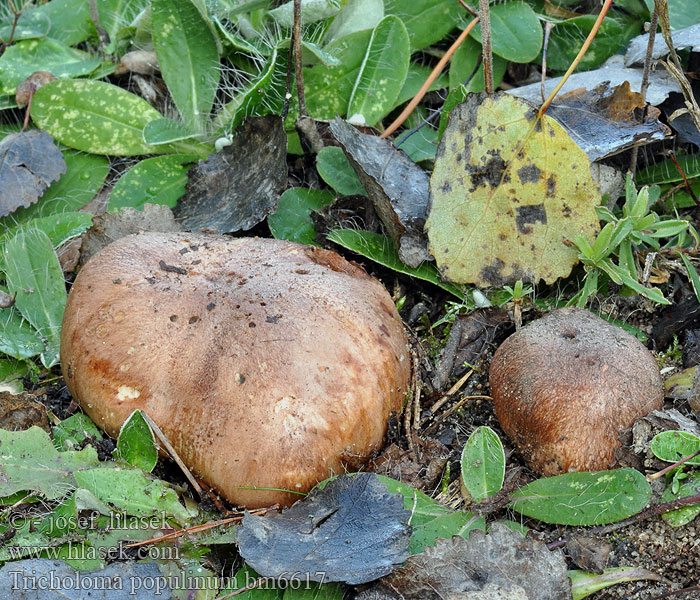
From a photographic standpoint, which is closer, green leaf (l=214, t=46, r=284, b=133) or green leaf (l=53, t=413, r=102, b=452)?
green leaf (l=53, t=413, r=102, b=452)

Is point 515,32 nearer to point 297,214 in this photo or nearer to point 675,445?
point 297,214

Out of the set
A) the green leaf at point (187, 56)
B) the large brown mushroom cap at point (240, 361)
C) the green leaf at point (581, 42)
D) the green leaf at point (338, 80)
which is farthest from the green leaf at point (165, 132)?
the green leaf at point (581, 42)

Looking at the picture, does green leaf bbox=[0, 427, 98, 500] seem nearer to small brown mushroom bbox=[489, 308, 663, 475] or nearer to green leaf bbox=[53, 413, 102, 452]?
green leaf bbox=[53, 413, 102, 452]

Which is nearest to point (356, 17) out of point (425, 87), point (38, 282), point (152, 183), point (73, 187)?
point (425, 87)

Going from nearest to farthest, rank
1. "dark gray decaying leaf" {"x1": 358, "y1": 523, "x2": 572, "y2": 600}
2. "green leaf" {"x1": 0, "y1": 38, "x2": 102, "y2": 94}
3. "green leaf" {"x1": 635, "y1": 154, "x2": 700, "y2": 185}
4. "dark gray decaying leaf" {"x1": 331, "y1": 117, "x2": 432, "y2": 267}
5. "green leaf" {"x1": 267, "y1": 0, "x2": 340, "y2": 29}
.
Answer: "dark gray decaying leaf" {"x1": 358, "y1": 523, "x2": 572, "y2": 600} < "dark gray decaying leaf" {"x1": 331, "y1": 117, "x2": 432, "y2": 267} < "green leaf" {"x1": 635, "y1": 154, "x2": 700, "y2": 185} < "green leaf" {"x1": 267, "y1": 0, "x2": 340, "y2": 29} < "green leaf" {"x1": 0, "y1": 38, "x2": 102, "y2": 94}

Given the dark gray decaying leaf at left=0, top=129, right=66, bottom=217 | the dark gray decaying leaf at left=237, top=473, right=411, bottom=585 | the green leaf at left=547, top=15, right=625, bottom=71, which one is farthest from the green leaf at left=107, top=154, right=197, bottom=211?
the green leaf at left=547, top=15, right=625, bottom=71

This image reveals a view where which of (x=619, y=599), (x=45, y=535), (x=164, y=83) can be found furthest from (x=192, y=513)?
(x=164, y=83)

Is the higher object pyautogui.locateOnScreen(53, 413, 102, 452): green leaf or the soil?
pyautogui.locateOnScreen(53, 413, 102, 452): green leaf

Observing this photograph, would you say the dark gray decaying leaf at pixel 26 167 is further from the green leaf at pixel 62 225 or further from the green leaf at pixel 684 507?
the green leaf at pixel 684 507
